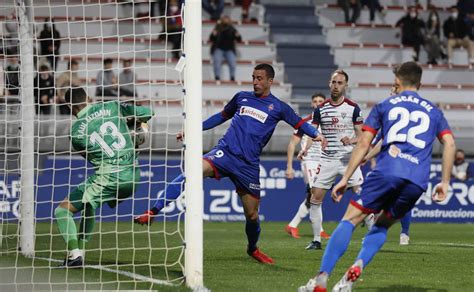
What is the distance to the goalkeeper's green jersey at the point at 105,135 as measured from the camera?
11.7 metres

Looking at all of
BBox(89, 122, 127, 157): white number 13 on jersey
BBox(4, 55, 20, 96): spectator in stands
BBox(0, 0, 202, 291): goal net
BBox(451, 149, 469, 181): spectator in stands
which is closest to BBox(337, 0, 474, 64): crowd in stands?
BBox(451, 149, 469, 181): spectator in stands

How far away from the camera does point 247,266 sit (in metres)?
11.7

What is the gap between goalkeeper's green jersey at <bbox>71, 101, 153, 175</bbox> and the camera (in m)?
11.7

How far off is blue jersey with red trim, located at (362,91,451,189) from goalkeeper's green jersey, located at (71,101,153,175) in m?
3.45

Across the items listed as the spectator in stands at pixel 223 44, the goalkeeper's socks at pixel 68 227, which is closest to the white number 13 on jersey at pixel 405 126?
the goalkeeper's socks at pixel 68 227

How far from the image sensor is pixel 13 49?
1439 cm

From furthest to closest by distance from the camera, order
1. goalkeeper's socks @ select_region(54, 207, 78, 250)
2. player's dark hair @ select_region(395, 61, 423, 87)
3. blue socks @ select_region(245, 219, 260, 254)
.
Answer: blue socks @ select_region(245, 219, 260, 254)
goalkeeper's socks @ select_region(54, 207, 78, 250)
player's dark hair @ select_region(395, 61, 423, 87)

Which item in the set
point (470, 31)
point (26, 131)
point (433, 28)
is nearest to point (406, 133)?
point (26, 131)

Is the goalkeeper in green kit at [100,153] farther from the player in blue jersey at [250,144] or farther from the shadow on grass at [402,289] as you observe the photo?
the shadow on grass at [402,289]

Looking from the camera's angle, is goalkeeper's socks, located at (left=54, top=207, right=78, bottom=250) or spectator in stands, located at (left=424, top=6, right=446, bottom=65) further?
spectator in stands, located at (left=424, top=6, right=446, bottom=65)

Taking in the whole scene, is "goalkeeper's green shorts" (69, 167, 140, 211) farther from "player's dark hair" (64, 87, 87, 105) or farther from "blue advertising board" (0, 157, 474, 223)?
"blue advertising board" (0, 157, 474, 223)

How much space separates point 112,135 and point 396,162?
158 inches

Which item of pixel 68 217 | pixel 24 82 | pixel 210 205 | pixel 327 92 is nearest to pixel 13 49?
pixel 24 82

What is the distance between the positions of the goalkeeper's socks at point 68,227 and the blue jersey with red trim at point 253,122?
6.35 ft
